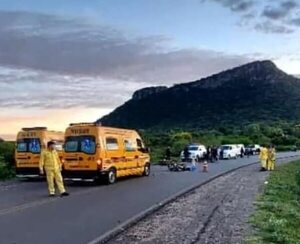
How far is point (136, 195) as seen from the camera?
2130cm

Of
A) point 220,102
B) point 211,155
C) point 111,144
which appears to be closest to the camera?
point 111,144

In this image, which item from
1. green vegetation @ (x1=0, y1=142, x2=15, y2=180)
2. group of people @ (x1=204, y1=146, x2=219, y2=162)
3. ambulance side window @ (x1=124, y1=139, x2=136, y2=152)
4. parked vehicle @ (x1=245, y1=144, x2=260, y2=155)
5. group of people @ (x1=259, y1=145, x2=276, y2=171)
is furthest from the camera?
parked vehicle @ (x1=245, y1=144, x2=260, y2=155)

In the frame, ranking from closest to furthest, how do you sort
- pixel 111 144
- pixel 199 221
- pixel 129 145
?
pixel 199 221
pixel 111 144
pixel 129 145

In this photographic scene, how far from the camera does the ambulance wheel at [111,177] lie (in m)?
26.7

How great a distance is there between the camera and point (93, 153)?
26.8 metres

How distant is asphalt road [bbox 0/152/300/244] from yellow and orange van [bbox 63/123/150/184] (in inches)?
28.7

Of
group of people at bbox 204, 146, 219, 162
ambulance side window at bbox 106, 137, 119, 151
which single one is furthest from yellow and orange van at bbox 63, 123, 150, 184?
group of people at bbox 204, 146, 219, 162

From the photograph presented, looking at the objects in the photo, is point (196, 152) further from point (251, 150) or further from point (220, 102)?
point (220, 102)

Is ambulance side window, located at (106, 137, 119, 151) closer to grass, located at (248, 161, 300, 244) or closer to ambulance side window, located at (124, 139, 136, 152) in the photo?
ambulance side window, located at (124, 139, 136, 152)

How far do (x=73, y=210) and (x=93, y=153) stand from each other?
10113 mm

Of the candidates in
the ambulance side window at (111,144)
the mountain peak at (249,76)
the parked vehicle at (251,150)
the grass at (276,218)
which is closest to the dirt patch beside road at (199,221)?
the grass at (276,218)

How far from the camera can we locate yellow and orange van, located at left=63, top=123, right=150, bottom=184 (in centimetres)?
2666

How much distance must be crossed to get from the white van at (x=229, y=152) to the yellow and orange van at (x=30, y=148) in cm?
3493

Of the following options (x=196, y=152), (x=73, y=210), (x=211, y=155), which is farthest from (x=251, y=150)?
(x=73, y=210)
